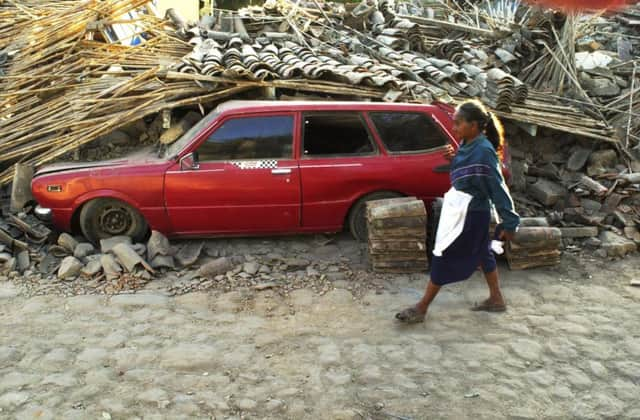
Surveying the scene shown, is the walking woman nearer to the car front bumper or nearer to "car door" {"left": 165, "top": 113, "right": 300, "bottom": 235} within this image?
"car door" {"left": 165, "top": 113, "right": 300, "bottom": 235}

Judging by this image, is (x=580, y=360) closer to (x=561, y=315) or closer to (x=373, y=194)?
(x=561, y=315)

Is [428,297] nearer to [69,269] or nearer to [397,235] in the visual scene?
[397,235]

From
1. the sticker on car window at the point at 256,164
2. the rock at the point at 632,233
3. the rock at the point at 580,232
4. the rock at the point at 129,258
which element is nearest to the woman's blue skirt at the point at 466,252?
the sticker on car window at the point at 256,164

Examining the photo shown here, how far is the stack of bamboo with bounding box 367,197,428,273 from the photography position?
4918 millimetres

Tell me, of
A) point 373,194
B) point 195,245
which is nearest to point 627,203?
point 373,194

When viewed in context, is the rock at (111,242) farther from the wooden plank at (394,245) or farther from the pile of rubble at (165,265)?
the wooden plank at (394,245)

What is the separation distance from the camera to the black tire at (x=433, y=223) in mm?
5148

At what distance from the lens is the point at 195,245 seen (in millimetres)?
5570

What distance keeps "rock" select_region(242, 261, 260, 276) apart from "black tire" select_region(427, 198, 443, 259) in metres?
1.73

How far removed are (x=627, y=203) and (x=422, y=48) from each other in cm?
406

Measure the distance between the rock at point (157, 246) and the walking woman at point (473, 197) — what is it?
2.61 m

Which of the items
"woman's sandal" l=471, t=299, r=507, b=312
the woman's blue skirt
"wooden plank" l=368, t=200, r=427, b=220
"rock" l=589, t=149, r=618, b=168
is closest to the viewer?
the woman's blue skirt

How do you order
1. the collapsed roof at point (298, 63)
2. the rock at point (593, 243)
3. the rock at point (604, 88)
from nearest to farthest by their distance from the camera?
the rock at point (593, 243), the collapsed roof at point (298, 63), the rock at point (604, 88)

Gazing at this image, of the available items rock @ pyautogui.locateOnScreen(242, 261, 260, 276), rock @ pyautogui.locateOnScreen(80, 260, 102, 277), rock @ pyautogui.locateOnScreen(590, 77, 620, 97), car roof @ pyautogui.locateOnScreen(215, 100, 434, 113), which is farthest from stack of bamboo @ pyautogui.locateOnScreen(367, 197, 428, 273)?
rock @ pyautogui.locateOnScreen(590, 77, 620, 97)
